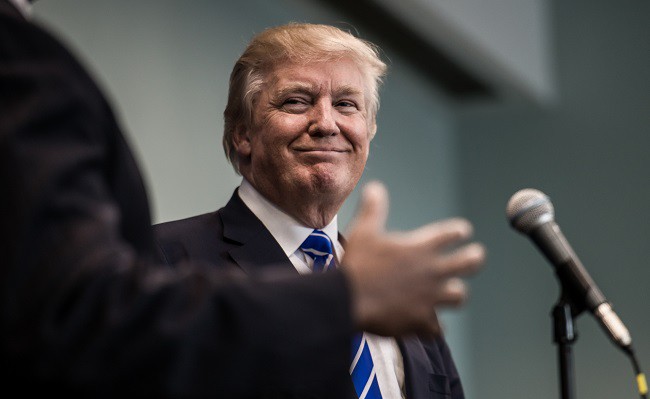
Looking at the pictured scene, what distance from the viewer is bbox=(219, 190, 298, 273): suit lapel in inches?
94.0

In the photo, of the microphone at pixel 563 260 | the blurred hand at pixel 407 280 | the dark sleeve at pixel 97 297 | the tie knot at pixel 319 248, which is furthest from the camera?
the tie knot at pixel 319 248

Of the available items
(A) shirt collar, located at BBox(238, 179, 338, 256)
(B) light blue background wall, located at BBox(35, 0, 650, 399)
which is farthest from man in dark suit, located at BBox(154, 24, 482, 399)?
(B) light blue background wall, located at BBox(35, 0, 650, 399)

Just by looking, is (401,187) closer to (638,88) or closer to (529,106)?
(529,106)

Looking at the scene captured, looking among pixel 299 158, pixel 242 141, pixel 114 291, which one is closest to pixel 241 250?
pixel 299 158

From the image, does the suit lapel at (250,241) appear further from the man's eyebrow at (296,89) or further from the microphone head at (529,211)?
the microphone head at (529,211)

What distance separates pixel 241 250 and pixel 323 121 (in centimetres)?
44

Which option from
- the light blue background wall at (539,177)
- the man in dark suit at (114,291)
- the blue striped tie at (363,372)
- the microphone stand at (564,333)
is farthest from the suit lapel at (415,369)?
the light blue background wall at (539,177)

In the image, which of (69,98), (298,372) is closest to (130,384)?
(298,372)

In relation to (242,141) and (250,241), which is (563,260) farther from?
(242,141)

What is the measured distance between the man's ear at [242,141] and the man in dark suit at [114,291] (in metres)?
1.64

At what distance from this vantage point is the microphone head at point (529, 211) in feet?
6.77

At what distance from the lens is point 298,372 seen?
3.40 feet

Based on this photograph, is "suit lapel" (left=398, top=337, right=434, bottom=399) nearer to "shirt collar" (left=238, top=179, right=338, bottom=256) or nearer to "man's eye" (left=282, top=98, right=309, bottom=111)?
"shirt collar" (left=238, top=179, right=338, bottom=256)

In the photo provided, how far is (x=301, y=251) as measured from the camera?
2.52 metres
